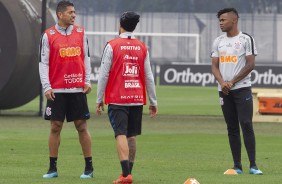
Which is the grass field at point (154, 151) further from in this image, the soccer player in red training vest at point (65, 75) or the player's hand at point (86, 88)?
the player's hand at point (86, 88)

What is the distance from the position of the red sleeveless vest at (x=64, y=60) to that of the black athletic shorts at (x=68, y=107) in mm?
152

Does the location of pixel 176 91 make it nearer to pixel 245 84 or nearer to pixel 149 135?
pixel 149 135

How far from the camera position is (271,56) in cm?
6638

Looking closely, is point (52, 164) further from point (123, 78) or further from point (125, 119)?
point (123, 78)

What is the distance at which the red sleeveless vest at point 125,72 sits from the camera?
537 inches

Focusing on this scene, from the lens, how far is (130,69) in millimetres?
13672

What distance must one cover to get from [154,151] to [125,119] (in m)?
5.11

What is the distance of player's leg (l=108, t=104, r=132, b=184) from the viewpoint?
1346 centimetres

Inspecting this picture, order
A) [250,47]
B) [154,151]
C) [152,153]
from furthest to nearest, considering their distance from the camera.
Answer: [154,151] → [152,153] → [250,47]

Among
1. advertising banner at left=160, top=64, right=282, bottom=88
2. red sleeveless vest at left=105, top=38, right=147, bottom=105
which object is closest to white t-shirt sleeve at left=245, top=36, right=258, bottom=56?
red sleeveless vest at left=105, top=38, right=147, bottom=105

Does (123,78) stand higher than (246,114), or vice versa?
(123,78)

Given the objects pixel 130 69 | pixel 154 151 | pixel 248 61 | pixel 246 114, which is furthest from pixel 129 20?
pixel 154 151

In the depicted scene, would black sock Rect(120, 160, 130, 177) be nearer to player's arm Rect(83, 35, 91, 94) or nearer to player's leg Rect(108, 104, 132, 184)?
player's leg Rect(108, 104, 132, 184)

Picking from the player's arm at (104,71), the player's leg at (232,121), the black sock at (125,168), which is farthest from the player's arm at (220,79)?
the black sock at (125,168)
